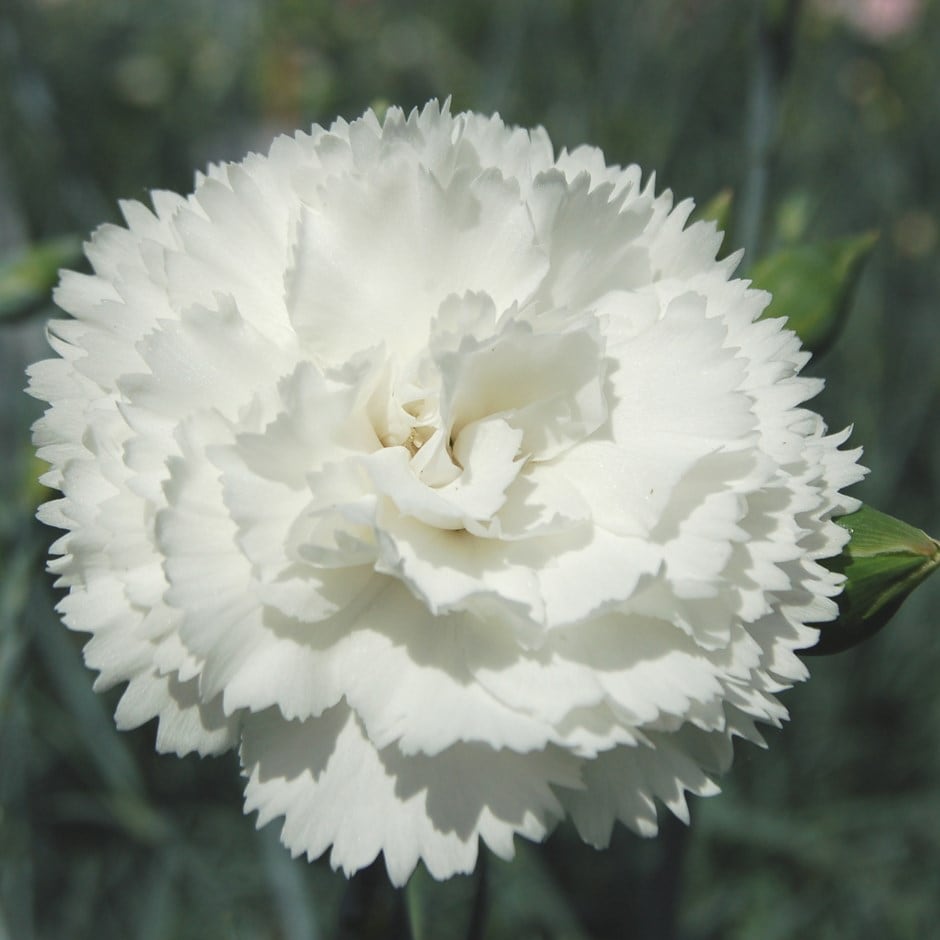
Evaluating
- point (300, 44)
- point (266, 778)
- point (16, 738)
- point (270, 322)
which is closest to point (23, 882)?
point (16, 738)

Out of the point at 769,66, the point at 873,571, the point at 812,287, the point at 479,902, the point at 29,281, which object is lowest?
the point at 479,902

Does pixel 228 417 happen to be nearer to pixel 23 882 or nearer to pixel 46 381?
pixel 46 381

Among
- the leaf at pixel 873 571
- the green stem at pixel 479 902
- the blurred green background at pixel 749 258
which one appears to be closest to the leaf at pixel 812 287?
the blurred green background at pixel 749 258

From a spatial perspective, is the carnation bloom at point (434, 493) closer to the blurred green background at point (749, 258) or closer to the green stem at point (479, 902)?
the green stem at point (479, 902)

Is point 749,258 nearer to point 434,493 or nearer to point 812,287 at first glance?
point 812,287

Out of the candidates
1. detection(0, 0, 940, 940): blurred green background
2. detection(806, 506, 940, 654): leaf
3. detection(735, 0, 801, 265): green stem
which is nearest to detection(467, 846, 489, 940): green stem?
detection(0, 0, 940, 940): blurred green background

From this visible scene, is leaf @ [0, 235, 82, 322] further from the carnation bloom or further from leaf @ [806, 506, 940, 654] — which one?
leaf @ [806, 506, 940, 654]

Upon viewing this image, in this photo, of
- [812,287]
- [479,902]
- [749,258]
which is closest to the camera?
[479,902]

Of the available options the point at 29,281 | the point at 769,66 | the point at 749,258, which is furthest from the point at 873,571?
the point at 29,281
